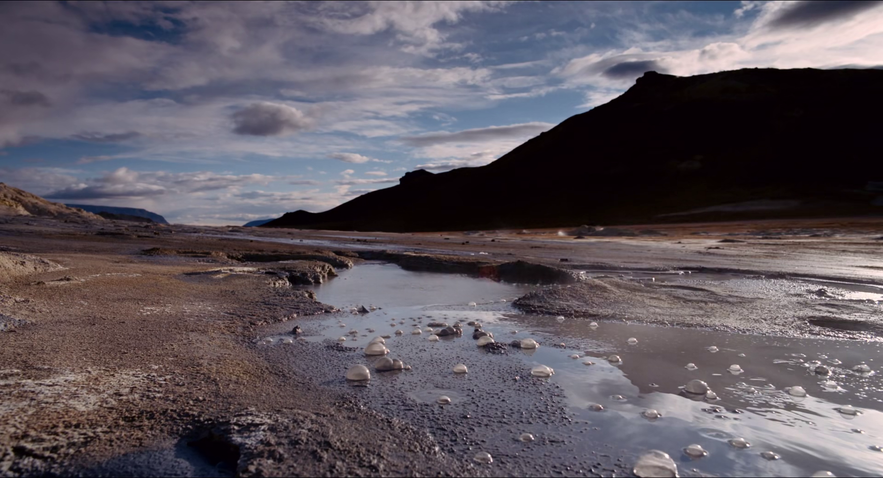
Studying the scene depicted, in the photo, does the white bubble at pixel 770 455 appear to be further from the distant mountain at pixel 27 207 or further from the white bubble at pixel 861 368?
the distant mountain at pixel 27 207

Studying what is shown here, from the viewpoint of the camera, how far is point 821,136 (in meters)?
89.7

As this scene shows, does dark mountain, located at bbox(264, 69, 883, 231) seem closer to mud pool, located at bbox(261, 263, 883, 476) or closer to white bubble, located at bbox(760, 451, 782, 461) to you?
mud pool, located at bbox(261, 263, 883, 476)

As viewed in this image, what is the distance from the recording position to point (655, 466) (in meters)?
2.70

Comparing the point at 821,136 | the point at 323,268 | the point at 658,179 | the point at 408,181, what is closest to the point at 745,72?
the point at 821,136

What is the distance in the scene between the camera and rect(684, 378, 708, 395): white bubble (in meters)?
3.99

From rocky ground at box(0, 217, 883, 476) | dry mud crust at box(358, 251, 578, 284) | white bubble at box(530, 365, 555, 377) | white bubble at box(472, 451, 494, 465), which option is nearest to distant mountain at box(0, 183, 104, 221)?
dry mud crust at box(358, 251, 578, 284)

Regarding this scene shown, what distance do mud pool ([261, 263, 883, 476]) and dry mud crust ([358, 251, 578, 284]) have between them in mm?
4435

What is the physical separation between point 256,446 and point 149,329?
10.1 feet

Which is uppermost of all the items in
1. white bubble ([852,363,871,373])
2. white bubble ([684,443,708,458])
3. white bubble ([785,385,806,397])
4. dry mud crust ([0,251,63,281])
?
dry mud crust ([0,251,63,281])

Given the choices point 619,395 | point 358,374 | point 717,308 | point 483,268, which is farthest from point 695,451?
point 483,268

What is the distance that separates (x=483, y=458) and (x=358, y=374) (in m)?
1.54

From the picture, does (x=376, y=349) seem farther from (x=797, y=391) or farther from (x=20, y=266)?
(x=20, y=266)

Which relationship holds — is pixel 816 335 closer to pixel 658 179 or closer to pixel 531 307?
pixel 531 307

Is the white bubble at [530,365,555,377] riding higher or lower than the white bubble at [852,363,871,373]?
higher
